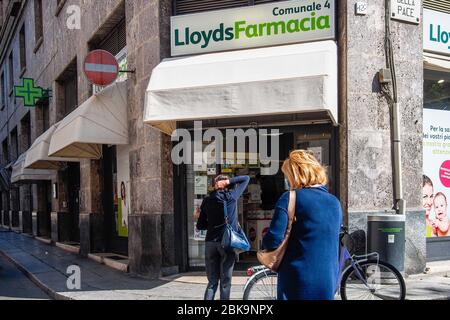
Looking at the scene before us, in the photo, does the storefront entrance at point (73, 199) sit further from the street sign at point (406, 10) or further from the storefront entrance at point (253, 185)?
the street sign at point (406, 10)

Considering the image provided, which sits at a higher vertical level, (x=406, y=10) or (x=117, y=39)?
(x=117, y=39)

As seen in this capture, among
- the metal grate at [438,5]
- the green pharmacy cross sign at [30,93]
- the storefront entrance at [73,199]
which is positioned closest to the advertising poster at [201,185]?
the metal grate at [438,5]

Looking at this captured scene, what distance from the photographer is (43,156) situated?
41.3 ft

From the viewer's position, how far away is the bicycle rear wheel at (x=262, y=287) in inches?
188

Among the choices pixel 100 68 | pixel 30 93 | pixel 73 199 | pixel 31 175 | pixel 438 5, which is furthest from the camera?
pixel 30 93

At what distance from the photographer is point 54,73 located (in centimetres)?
1582

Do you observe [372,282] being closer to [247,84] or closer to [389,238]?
[389,238]

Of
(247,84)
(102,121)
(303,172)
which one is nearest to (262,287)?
(303,172)

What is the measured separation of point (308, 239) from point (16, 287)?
756cm

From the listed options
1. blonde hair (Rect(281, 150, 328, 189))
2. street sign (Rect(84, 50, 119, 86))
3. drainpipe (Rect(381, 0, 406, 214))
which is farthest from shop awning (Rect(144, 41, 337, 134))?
blonde hair (Rect(281, 150, 328, 189))

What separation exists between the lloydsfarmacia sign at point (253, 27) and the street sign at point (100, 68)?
1.65 meters

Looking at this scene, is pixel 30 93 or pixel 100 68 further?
pixel 30 93

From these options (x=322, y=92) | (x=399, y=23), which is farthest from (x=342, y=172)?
(x=399, y=23)
